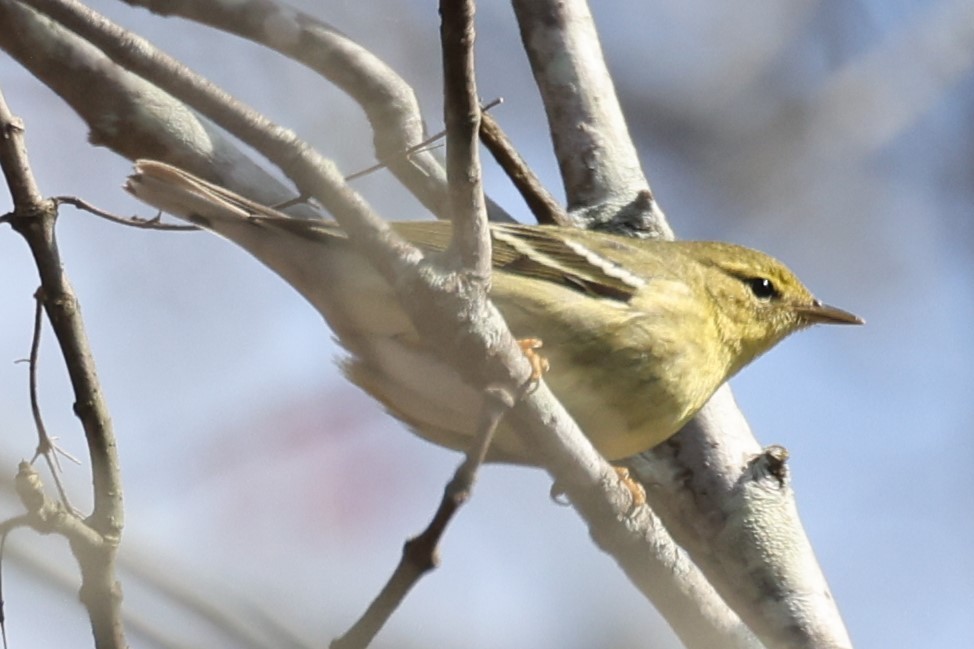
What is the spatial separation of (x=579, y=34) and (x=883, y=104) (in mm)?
1230

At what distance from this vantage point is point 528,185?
4445 mm

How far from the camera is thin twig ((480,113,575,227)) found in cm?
438

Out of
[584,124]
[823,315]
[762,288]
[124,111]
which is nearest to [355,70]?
[124,111]

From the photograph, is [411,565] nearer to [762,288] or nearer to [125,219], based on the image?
[125,219]

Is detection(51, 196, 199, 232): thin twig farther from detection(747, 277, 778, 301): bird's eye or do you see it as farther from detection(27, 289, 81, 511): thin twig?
detection(747, 277, 778, 301): bird's eye

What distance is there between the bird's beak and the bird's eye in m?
0.11

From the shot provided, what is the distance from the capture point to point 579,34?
478 cm

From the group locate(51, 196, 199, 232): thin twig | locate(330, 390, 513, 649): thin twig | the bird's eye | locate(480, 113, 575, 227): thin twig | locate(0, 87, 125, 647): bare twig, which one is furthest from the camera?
the bird's eye

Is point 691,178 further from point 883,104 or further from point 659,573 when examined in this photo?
point 659,573

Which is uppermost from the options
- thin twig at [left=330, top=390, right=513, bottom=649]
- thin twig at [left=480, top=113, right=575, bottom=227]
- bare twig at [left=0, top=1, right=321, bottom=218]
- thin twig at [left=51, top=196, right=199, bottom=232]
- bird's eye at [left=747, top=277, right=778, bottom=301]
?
bird's eye at [left=747, top=277, right=778, bottom=301]

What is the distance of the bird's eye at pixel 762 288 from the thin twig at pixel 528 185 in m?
0.76

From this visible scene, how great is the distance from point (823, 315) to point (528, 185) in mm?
1249

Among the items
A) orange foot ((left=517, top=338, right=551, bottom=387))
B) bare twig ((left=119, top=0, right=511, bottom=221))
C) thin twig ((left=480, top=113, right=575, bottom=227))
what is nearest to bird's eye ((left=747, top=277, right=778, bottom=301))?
thin twig ((left=480, top=113, right=575, bottom=227))

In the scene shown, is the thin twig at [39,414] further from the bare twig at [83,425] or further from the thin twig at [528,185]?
the thin twig at [528,185]
